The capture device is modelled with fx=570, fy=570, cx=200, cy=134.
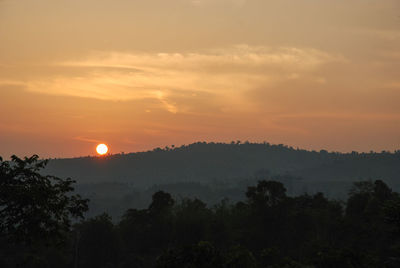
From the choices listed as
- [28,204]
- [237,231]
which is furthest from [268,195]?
[28,204]

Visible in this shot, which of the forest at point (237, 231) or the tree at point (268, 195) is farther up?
the tree at point (268, 195)

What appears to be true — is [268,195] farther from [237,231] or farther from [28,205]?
[28,205]

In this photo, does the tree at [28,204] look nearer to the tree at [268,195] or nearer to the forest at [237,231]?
the forest at [237,231]

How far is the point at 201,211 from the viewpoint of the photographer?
107 m

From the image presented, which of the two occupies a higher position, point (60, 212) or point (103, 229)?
point (60, 212)

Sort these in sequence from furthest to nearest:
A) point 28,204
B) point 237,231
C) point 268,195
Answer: point 268,195 → point 237,231 → point 28,204

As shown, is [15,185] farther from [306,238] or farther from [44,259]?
[306,238]

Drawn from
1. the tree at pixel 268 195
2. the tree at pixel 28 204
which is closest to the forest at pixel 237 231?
the tree at pixel 268 195

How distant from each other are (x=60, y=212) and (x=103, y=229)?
5953 centimetres

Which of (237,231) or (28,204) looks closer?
(28,204)

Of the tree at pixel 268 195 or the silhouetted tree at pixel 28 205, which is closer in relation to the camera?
the silhouetted tree at pixel 28 205

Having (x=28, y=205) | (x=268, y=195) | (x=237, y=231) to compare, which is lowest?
(x=237, y=231)

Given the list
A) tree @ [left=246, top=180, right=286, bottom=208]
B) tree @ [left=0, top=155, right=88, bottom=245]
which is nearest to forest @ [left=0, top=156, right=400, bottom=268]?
tree @ [left=246, top=180, right=286, bottom=208]

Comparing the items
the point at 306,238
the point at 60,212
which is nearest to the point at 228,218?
the point at 306,238
